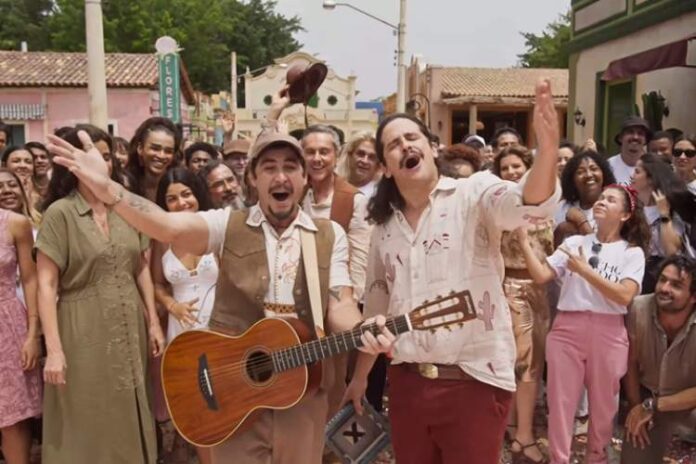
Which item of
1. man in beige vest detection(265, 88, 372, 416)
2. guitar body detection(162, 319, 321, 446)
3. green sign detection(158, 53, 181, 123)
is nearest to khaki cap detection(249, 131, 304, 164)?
guitar body detection(162, 319, 321, 446)

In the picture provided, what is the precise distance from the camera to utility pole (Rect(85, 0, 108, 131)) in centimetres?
1029

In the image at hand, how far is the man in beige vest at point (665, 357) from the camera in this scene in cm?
409

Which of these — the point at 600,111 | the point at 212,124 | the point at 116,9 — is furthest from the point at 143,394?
the point at 116,9

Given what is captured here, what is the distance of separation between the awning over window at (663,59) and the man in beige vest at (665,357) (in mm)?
7339

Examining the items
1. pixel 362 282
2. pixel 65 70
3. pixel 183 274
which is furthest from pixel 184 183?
pixel 65 70

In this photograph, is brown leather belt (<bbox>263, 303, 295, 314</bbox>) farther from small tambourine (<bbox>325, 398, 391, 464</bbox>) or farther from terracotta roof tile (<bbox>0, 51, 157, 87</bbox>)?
terracotta roof tile (<bbox>0, 51, 157, 87</bbox>)

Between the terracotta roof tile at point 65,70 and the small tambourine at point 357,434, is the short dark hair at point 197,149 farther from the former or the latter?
the terracotta roof tile at point 65,70

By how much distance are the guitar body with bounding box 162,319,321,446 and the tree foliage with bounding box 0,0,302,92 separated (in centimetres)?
3963

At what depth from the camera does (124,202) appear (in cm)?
249

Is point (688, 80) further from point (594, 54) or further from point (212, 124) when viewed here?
point (212, 124)

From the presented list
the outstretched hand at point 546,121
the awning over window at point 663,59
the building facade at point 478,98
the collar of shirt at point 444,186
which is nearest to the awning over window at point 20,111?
the building facade at point 478,98

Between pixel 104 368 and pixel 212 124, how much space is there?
36291 millimetres

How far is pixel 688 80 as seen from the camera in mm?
11703

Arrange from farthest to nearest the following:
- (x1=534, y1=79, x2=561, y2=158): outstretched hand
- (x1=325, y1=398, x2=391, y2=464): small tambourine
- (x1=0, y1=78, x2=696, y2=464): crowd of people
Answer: (x1=325, y1=398, x2=391, y2=464): small tambourine < (x1=0, y1=78, x2=696, y2=464): crowd of people < (x1=534, y1=79, x2=561, y2=158): outstretched hand
